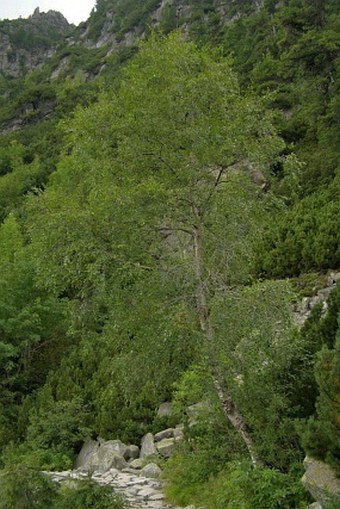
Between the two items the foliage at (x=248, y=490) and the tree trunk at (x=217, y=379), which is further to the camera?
the tree trunk at (x=217, y=379)

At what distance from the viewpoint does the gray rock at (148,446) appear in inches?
458

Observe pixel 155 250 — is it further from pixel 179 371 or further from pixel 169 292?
pixel 179 371

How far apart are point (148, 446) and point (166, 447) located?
0.64 metres

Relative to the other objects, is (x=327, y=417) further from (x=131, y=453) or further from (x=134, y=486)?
(x=131, y=453)

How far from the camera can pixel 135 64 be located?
885cm

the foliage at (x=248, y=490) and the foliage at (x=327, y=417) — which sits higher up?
the foliage at (x=327, y=417)

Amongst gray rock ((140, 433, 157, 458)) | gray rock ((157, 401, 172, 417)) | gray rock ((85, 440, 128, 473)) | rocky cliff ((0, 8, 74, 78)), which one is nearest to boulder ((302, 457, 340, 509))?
gray rock ((140, 433, 157, 458))

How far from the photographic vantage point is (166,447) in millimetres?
11398

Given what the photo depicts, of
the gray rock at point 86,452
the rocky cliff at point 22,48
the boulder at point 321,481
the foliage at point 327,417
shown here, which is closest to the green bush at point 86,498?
the boulder at point 321,481

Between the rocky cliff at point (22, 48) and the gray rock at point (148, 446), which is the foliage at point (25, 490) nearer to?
the gray rock at point (148, 446)

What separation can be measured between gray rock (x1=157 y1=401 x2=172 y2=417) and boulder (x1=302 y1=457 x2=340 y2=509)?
23.7 feet

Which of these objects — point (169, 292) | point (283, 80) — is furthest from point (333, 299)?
point (283, 80)

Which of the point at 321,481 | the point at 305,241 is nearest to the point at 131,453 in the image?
the point at 321,481

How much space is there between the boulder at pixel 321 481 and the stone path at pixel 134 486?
330 cm
